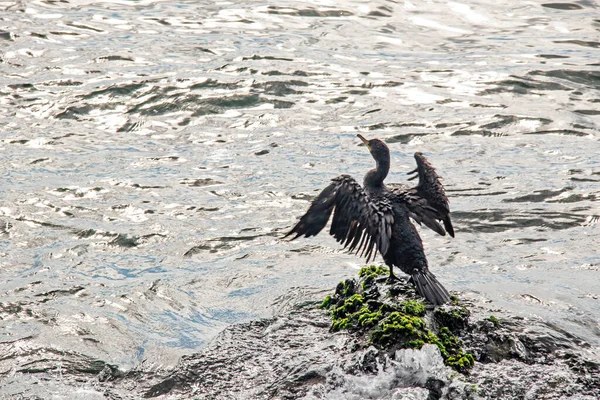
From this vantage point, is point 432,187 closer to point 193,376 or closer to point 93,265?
point 193,376

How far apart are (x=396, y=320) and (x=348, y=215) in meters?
1.42

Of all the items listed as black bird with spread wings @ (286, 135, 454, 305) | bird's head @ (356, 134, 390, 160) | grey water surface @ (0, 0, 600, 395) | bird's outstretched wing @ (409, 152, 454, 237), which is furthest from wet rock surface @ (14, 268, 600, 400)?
bird's head @ (356, 134, 390, 160)

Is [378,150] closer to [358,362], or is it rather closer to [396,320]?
[396,320]

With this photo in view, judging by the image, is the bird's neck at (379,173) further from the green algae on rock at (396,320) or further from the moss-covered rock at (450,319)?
the moss-covered rock at (450,319)

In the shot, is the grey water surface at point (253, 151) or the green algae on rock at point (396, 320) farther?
the grey water surface at point (253, 151)

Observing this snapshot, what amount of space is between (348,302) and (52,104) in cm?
987

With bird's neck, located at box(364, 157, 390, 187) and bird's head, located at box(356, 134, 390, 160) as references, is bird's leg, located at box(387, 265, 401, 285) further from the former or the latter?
bird's head, located at box(356, 134, 390, 160)

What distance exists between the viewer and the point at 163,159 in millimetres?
14469

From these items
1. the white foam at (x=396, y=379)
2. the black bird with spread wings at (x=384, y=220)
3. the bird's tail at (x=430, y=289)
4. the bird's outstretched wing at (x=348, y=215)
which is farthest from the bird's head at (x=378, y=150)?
the white foam at (x=396, y=379)

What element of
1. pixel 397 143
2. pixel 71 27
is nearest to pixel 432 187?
pixel 397 143

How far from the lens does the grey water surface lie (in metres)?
9.96

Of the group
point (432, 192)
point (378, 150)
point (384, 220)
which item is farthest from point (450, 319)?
point (378, 150)

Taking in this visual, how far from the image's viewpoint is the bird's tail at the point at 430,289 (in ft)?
25.7

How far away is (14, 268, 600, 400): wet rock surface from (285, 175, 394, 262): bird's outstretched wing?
57cm
